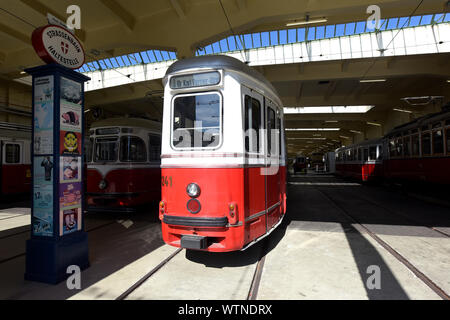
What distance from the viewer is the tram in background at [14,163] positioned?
38.5 feet

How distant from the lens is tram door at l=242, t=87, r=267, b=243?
412cm

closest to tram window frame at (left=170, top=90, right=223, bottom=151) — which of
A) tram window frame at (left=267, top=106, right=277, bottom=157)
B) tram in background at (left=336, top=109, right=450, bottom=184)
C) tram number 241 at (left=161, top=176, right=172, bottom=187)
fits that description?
tram number 241 at (left=161, top=176, right=172, bottom=187)

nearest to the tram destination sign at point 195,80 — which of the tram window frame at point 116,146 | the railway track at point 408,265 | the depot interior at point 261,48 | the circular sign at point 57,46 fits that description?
the circular sign at point 57,46

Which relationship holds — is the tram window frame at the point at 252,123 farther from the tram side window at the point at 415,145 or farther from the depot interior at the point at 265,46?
the tram side window at the point at 415,145

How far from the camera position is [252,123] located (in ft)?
14.4

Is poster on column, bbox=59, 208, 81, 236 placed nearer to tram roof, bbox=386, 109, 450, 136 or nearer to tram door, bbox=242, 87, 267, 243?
tram door, bbox=242, 87, 267, 243

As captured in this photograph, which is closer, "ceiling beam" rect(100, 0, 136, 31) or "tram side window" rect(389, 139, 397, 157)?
"ceiling beam" rect(100, 0, 136, 31)

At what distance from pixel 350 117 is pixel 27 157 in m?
24.1

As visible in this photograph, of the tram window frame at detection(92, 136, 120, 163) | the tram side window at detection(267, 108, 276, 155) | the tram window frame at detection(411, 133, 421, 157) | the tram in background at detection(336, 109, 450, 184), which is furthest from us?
the tram window frame at detection(411, 133, 421, 157)

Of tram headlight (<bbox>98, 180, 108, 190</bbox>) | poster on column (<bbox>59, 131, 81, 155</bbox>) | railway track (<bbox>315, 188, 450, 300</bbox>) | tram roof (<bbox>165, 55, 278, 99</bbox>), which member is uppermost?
tram roof (<bbox>165, 55, 278, 99</bbox>)

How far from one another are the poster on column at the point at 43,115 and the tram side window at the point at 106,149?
13.8 ft
